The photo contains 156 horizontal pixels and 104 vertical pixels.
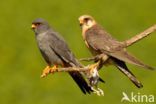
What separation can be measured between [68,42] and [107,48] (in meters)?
8.07

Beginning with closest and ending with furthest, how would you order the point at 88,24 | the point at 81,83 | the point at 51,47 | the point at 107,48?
the point at 107,48 < the point at 81,83 < the point at 88,24 < the point at 51,47

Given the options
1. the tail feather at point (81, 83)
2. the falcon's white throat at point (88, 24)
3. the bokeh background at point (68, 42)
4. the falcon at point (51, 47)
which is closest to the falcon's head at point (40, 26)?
the falcon at point (51, 47)

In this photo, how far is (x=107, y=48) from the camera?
7141 millimetres

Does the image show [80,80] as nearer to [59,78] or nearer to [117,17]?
[59,78]

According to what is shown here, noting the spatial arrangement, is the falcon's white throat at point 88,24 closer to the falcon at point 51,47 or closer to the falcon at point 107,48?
the falcon at point 107,48

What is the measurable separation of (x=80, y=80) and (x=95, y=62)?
977 mm

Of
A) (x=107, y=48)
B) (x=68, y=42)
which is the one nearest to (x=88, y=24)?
(x=107, y=48)

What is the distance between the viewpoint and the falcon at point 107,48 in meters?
6.92

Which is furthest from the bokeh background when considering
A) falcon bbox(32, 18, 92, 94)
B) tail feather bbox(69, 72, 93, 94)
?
tail feather bbox(69, 72, 93, 94)

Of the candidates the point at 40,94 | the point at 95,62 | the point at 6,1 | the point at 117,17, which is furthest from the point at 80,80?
the point at 6,1

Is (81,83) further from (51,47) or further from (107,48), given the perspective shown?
(51,47)

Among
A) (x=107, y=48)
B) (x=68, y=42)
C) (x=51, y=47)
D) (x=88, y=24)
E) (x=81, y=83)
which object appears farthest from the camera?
(x=68, y=42)

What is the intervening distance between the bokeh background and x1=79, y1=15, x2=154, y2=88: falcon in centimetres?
530

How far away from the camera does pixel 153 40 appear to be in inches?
629
